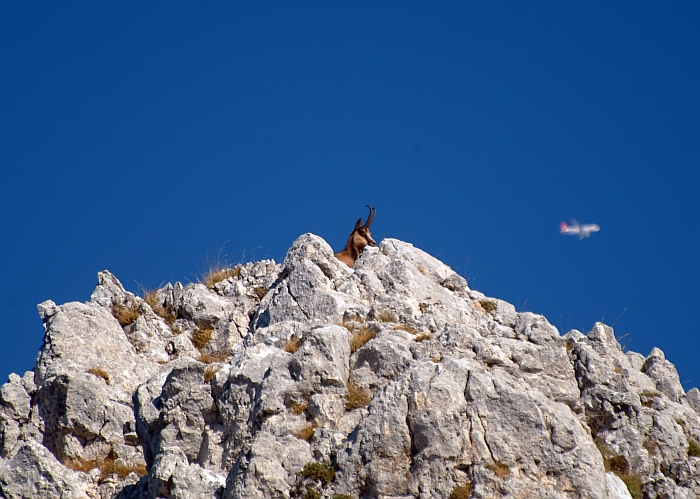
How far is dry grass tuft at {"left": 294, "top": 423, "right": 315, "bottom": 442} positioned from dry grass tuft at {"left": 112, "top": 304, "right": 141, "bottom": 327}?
264 inches

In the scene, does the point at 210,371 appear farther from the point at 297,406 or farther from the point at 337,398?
the point at 337,398

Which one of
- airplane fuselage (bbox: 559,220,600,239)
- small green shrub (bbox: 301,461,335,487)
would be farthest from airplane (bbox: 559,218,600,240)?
small green shrub (bbox: 301,461,335,487)

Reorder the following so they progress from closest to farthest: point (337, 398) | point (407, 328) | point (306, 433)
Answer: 1. point (306, 433)
2. point (337, 398)
3. point (407, 328)

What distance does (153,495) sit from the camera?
10.9m

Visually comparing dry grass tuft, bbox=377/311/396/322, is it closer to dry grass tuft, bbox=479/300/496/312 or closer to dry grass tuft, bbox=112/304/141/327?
dry grass tuft, bbox=479/300/496/312

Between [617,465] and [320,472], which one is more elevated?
[617,465]

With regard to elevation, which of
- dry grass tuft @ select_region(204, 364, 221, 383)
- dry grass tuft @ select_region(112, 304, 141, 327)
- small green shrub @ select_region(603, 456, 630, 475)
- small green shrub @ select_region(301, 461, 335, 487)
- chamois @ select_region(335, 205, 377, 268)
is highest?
chamois @ select_region(335, 205, 377, 268)

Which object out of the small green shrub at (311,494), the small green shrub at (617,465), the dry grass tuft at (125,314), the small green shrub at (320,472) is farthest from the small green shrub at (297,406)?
the dry grass tuft at (125,314)

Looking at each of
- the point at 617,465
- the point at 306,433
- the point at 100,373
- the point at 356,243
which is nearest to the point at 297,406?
the point at 306,433

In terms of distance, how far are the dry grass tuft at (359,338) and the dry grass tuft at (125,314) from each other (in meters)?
5.45

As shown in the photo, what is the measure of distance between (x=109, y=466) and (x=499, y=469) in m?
6.34

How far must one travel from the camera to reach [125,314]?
56.1ft

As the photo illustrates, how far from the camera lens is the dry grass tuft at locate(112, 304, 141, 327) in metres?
17.0

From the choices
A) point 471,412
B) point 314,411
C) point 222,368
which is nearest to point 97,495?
point 222,368
